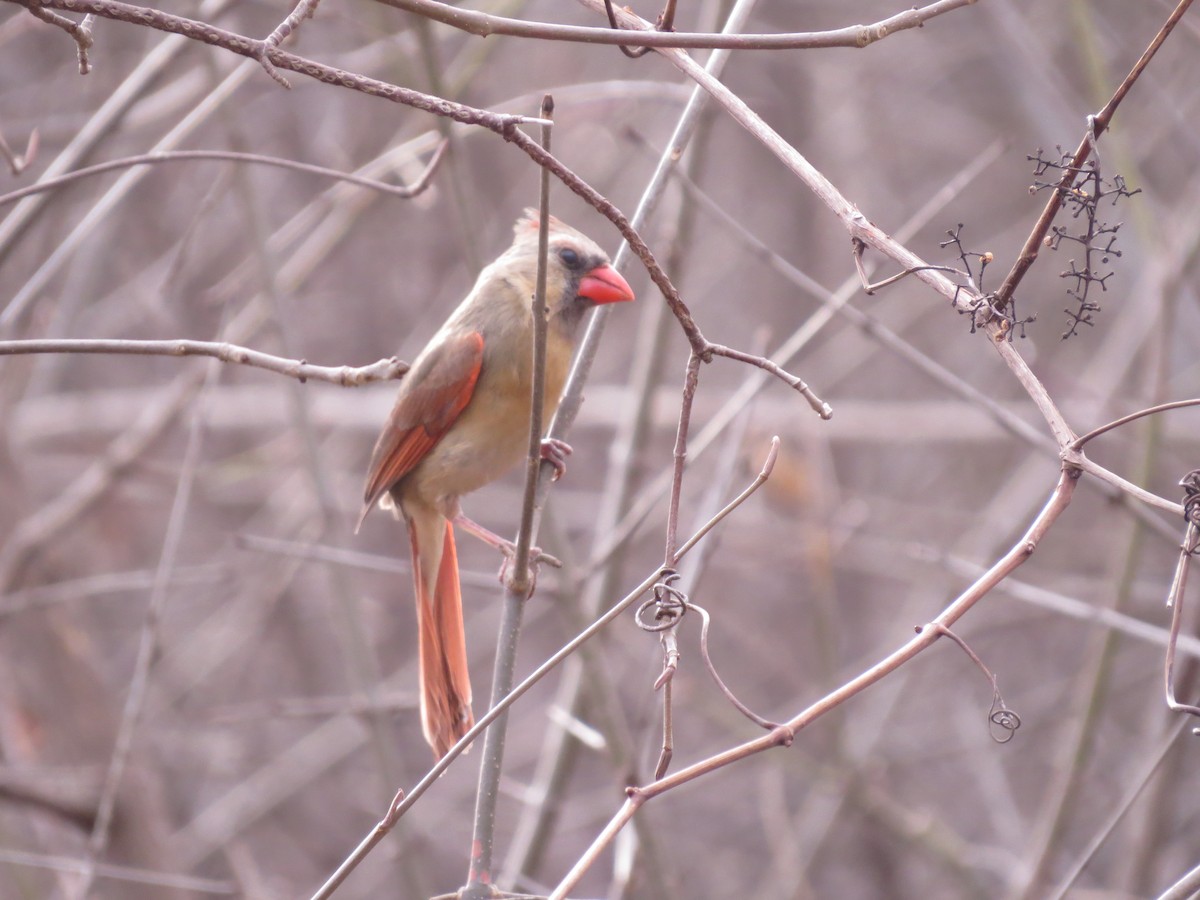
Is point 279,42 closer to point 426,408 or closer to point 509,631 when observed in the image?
Answer: point 509,631

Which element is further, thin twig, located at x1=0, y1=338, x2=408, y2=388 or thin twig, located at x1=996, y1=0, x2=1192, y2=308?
thin twig, located at x1=0, y1=338, x2=408, y2=388

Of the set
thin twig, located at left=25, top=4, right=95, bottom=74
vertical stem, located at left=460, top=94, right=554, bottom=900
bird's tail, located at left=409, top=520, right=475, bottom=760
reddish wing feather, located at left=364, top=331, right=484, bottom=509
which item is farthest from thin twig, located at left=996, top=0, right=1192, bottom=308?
reddish wing feather, located at left=364, top=331, right=484, bottom=509

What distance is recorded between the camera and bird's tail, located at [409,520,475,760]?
2.94 m

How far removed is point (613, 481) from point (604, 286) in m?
0.83

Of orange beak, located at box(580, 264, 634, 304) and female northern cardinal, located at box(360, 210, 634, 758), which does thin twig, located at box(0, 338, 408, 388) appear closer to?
orange beak, located at box(580, 264, 634, 304)

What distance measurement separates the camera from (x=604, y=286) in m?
3.20

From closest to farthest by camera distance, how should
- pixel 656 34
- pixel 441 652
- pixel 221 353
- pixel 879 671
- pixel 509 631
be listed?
pixel 879 671 < pixel 656 34 < pixel 221 353 < pixel 509 631 < pixel 441 652

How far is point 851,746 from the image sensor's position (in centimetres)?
614

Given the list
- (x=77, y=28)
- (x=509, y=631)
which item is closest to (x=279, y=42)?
(x=77, y=28)

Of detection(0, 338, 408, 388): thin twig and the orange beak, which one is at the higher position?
the orange beak

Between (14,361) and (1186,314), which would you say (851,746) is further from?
(14,361)

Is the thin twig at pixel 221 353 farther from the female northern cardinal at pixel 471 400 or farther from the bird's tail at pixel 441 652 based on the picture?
the female northern cardinal at pixel 471 400

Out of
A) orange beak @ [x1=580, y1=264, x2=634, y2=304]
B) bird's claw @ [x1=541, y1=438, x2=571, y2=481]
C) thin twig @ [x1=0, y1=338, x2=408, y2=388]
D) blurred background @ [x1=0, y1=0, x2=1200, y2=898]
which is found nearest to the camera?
thin twig @ [x1=0, y1=338, x2=408, y2=388]

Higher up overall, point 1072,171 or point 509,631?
point 1072,171
